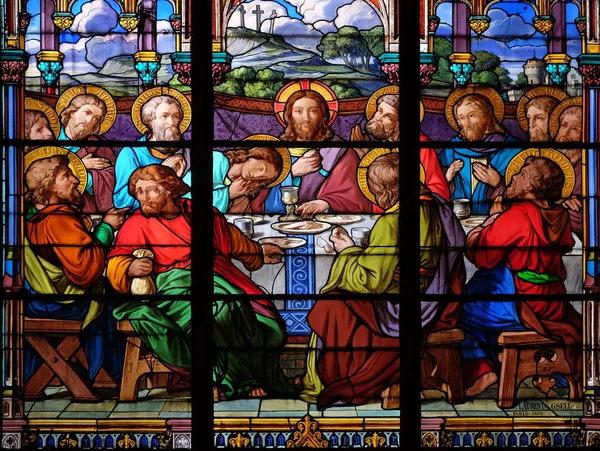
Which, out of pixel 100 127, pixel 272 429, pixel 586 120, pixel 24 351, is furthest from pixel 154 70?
pixel 586 120

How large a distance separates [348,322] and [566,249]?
153cm

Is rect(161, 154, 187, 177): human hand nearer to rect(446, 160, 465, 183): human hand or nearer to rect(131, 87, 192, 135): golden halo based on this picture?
rect(131, 87, 192, 135): golden halo

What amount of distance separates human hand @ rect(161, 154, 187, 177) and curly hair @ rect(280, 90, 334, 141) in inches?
28.4

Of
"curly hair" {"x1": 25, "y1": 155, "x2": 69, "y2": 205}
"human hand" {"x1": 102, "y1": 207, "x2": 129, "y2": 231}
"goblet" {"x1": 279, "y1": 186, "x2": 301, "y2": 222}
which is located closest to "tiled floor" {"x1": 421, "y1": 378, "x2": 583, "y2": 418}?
"goblet" {"x1": 279, "y1": 186, "x2": 301, "y2": 222}

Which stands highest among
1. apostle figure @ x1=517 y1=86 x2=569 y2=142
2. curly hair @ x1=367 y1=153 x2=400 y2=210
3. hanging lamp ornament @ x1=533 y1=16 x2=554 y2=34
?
hanging lamp ornament @ x1=533 y1=16 x2=554 y2=34

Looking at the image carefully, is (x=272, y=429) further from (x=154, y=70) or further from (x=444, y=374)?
(x=154, y=70)

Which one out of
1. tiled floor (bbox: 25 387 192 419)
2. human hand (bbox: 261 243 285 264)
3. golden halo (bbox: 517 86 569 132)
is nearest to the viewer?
tiled floor (bbox: 25 387 192 419)

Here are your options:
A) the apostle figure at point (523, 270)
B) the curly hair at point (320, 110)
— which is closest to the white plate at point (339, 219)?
the curly hair at point (320, 110)

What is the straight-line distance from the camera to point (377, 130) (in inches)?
227

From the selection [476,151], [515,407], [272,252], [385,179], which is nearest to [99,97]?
[272,252]

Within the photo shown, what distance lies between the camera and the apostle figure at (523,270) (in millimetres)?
5691

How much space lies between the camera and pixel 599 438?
5.66 meters

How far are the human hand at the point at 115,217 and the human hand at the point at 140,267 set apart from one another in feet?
0.84

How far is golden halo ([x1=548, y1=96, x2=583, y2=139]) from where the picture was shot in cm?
580
